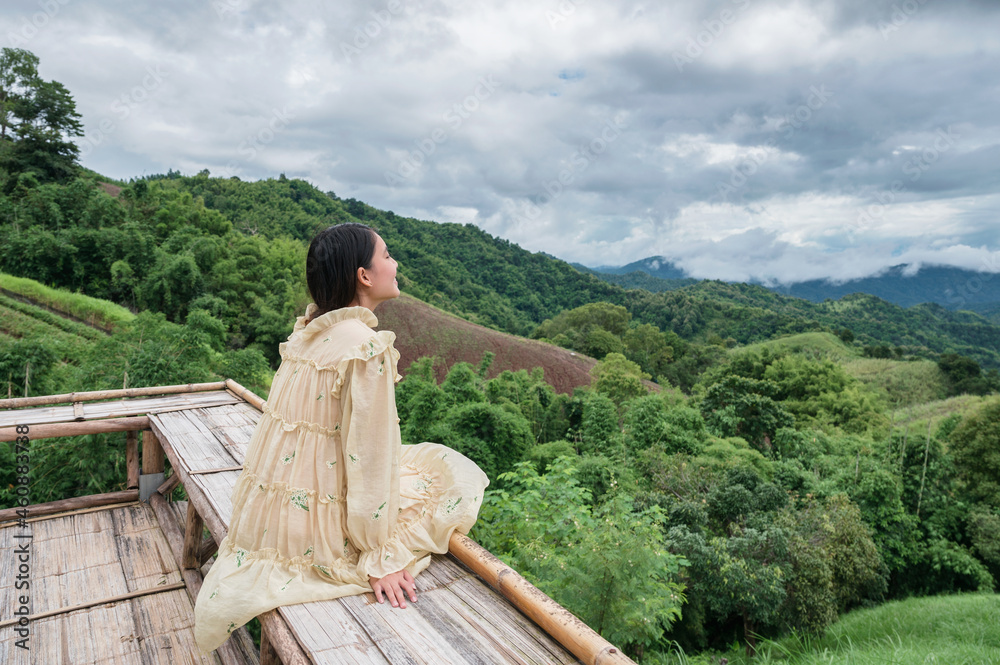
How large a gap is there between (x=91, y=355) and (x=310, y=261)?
509 cm

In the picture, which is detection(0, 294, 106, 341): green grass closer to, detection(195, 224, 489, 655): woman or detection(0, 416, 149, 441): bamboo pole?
detection(0, 416, 149, 441): bamboo pole

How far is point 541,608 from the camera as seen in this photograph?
131cm

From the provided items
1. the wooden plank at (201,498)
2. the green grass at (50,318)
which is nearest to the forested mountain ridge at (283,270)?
the green grass at (50,318)


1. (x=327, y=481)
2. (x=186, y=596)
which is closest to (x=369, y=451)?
(x=327, y=481)

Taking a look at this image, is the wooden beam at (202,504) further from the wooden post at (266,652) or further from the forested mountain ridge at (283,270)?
the forested mountain ridge at (283,270)

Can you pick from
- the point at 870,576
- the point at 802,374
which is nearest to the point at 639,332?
the point at 802,374

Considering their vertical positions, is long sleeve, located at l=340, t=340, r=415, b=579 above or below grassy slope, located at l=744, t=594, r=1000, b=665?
above

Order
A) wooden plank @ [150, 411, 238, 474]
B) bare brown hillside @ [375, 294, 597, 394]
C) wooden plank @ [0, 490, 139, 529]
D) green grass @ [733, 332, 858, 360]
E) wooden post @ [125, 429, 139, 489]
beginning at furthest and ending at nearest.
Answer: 1. green grass @ [733, 332, 858, 360]
2. bare brown hillside @ [375, 294, 597, 394]
3. wooden post @ [125, 429, 139, 489]
4. wooden plank @ [0, 490, 139, 529]
5. wooden plank @ [150, 411, 238, 474]

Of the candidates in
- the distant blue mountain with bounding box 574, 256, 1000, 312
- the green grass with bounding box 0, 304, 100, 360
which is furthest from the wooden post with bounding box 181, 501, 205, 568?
the distant blue mountain with bounding box 574, 256, 1000, 312

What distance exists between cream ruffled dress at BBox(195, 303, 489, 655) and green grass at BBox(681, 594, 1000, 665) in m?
2.27

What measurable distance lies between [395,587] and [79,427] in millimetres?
2001

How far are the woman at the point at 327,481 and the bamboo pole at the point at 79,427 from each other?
1.47m

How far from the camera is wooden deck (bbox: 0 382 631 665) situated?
1257 mm

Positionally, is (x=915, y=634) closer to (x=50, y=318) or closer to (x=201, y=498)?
(x=201, y=498)
